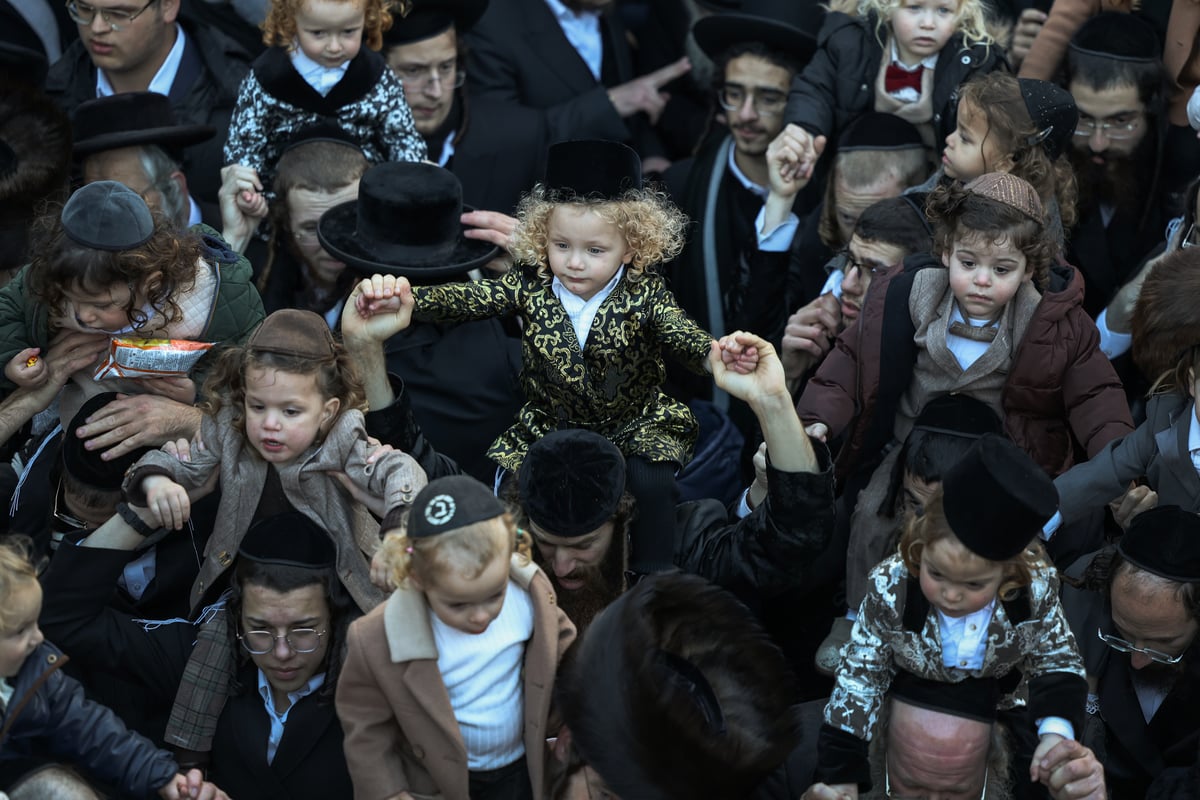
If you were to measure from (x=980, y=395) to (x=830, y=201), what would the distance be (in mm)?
1238

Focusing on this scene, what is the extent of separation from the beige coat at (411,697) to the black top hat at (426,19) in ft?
9.60

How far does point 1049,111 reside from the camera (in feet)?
17.4

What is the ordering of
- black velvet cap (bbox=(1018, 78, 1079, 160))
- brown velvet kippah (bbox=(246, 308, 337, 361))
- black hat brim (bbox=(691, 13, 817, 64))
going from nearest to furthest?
brown velvet kippah (bbox=(246, 308, 337, 361)) → black velvet cap (bbox=(1018, 78, 1079, 160)) → black hat brim (bbox=(691, 13, 817, 64))

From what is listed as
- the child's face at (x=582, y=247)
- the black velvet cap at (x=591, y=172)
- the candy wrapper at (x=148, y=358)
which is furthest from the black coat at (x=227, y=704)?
the black velvet cap at (x=591, y=172)

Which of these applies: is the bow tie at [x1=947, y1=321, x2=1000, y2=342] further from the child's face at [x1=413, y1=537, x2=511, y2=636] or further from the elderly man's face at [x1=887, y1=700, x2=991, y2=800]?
the child's face at [x1=413, y1=537, x2=511, y2=636]

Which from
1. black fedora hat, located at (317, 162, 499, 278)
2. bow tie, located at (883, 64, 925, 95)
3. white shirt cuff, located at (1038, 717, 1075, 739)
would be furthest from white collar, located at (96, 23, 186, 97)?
white shirt cuff, located at (1038, 717, 1075, 739)

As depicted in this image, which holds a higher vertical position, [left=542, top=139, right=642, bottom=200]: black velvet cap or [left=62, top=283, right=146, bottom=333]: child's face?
[left=542, top=139, right=642, bottom=200]: black velvet cap

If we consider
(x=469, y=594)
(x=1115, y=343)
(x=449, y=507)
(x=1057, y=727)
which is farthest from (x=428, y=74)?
(x=1057, y=727)

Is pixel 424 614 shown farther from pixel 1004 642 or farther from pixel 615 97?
pixel 615 97

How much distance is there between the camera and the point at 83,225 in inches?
191

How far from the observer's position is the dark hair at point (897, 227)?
18.1 ft

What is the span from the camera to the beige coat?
13.7ft

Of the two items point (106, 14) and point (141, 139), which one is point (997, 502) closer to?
point (141, 139)

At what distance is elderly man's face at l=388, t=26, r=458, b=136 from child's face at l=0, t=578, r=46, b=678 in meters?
2.99
